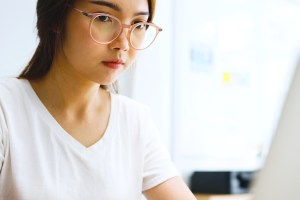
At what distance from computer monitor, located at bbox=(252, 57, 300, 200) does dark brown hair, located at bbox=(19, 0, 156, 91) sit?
2.62 ft

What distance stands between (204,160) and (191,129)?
204 millimetres

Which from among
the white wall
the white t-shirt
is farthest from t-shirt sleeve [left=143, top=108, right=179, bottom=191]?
the white wall

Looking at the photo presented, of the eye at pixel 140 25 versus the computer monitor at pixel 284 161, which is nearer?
the computer monitor at pixel 284 161

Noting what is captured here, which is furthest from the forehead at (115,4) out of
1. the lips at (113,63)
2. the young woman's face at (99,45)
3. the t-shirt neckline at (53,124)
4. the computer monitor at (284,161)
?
the computer monitor at (284,161)

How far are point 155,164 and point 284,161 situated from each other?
0.90 meters

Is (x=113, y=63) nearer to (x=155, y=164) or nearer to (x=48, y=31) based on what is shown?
(x=48, y=31)

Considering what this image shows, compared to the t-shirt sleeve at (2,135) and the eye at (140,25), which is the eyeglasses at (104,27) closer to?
the eye at (140,25)

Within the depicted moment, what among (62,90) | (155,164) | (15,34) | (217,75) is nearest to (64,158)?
(62,90)

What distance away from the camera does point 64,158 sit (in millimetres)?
1064

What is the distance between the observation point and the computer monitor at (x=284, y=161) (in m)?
0.34

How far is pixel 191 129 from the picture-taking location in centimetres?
232

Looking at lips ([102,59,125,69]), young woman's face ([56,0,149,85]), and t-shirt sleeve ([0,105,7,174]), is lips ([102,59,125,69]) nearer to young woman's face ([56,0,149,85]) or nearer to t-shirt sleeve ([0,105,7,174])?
young woman's face ([56,0,149,85])

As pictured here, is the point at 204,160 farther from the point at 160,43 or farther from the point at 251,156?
the point at 160,43

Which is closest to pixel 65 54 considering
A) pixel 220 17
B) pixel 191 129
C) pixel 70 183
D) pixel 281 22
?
pixel 70 183
